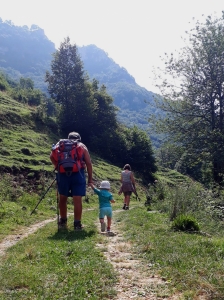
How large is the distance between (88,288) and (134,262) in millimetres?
1287

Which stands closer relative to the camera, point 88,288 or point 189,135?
point 88,288

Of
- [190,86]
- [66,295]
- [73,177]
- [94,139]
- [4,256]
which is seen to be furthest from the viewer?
[94,139]

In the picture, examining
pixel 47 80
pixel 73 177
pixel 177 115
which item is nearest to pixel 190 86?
pixel 177 115

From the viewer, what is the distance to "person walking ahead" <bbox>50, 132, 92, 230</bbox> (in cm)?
759

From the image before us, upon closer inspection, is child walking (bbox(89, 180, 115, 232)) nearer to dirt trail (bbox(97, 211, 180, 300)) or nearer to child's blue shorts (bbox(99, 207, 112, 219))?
child's blue shorts (bbox(99, 207, 112, 219))

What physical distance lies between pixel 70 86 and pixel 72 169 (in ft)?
110

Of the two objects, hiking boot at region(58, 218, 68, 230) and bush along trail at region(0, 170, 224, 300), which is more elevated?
bush along trail at region(0, 170, 224, 300)

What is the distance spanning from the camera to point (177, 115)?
22781 millimetres

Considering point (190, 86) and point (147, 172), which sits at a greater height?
point (190, 86)

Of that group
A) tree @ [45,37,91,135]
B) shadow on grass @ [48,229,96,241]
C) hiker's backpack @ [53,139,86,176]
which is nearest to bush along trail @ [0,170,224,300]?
shadow on grass @ [48,229,96,241]

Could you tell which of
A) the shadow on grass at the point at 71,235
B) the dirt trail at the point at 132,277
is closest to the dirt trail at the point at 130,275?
the dirt trail at the point at 132,277

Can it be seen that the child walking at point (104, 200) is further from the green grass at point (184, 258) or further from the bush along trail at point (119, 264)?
the green grass at point (184, 258)

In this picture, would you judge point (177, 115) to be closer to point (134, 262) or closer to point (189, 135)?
point (189, 135)

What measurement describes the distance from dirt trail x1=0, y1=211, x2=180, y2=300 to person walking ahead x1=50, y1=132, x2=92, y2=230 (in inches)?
57.1
